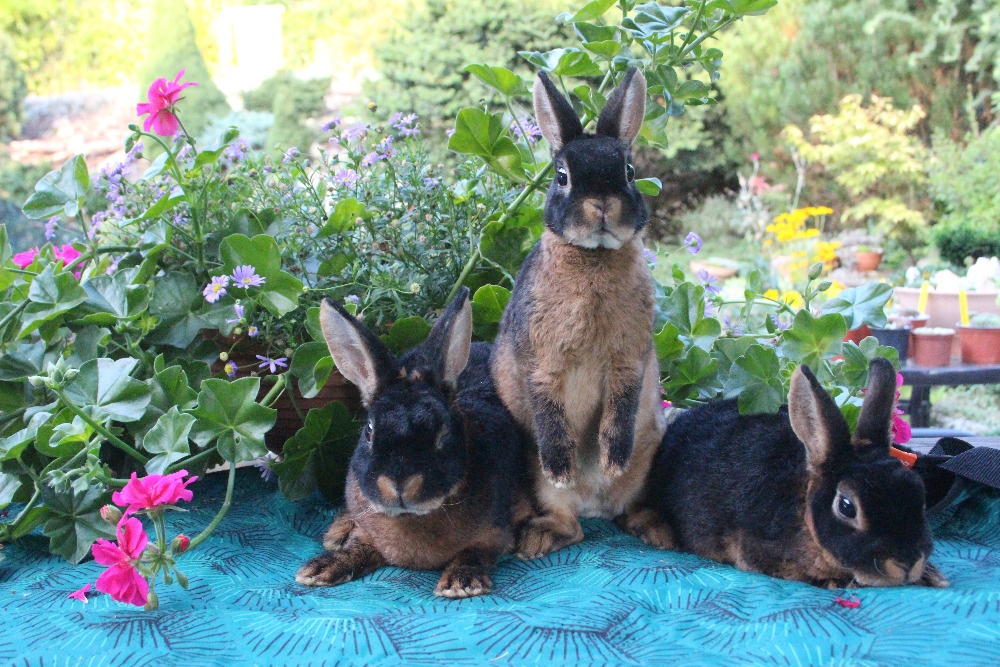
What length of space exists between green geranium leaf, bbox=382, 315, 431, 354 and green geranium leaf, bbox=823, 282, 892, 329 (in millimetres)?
931

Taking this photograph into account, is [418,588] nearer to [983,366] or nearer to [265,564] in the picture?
[265,564]

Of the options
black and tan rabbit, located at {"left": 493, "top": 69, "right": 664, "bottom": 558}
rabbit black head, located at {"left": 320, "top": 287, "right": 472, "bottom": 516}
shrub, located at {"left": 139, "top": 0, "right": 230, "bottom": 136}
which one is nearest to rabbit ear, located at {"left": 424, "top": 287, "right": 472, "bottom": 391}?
rabbit black head, located at {"left": 320, "top": 287, "right": 472, "bottom": 516}

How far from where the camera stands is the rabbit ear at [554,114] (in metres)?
1.66

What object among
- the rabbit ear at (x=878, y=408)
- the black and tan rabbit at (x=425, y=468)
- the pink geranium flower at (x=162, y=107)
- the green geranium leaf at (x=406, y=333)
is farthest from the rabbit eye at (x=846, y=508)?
the pink geranium flower at (x=162, y=107)

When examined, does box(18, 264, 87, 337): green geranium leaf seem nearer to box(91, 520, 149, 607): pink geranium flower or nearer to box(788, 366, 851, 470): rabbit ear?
box(91, 520, 149, 607): pink geranium flower

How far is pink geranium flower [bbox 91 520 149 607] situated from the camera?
1.47m

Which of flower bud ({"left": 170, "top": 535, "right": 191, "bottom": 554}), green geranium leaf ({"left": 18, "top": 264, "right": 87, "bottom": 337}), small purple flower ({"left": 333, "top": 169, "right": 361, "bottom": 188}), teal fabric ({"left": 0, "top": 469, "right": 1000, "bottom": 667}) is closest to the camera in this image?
teal fabric ({"left": 0, "top": 469, "right": 1000, "bottom": 667})

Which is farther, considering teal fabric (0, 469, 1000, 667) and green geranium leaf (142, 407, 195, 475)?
green geranium leaf (142, 407, 195, 475)

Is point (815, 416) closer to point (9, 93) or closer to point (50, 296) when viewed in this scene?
point (50, 296)

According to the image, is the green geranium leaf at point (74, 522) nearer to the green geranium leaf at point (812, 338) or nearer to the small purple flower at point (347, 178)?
the small purple flower at point (347, 178)

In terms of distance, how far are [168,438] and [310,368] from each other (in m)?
0.32

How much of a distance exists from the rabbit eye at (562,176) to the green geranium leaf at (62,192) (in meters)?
1.05

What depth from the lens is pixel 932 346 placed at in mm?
4797

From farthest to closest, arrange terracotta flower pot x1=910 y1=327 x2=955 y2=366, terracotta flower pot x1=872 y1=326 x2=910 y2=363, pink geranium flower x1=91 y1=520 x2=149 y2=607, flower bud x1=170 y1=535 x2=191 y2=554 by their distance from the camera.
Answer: terracotta flower pot x1=910 y1=327 x2=955 y2=366
terracotta flower pot x1=872 y1=326 x2=910 y2=363
flower bud x1=170 y1=535 x2=191 y2=554
pink geranium flower x1=91 y1=520 x2=149 y2=607
